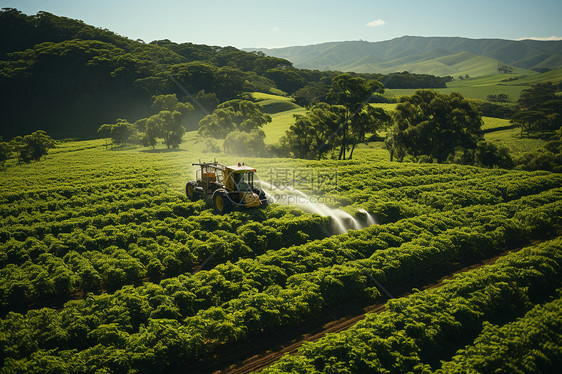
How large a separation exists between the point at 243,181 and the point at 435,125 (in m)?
39.2

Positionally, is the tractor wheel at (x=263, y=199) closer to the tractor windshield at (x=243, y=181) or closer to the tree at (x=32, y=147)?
the tractor windshield at (x=243, y=181)

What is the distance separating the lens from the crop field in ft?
33.0

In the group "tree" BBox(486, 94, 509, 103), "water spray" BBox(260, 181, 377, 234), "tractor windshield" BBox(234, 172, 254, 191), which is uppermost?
"tree" BBox(486, 94, 509, 103)

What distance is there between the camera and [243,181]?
20812mm

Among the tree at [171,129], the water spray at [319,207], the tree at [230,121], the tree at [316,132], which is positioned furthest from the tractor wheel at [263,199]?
the tree at [171,129]

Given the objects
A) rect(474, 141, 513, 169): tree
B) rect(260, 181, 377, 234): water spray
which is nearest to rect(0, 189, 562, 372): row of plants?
rect(260, 181, 377, 234): water spray

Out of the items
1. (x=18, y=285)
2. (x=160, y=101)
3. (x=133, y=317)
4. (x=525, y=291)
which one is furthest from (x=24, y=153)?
(x=525, y=291)

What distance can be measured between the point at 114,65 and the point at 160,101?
1390 inches

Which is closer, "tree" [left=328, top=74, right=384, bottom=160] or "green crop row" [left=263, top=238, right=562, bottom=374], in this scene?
"green crop row" [left=263, top=238, right=562, bottom=374]

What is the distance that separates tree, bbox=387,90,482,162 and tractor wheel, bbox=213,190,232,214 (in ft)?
122

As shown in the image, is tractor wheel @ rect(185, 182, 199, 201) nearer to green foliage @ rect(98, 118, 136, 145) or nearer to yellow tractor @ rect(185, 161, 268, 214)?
yellow tractor @ rect(185, 161, 268, 214)

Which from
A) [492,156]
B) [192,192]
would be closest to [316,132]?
[492,156]

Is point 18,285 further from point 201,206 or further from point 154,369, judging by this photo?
point 201,206

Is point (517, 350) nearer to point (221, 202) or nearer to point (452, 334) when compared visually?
point (452, 334)
